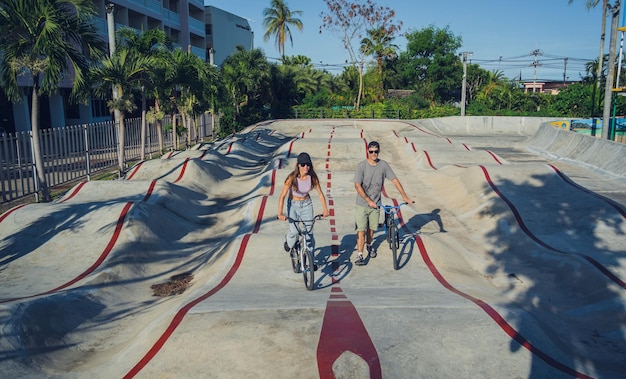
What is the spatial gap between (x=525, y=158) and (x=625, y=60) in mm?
46583

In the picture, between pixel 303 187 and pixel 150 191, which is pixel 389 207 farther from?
pixel 150 191

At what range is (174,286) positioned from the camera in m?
9.57

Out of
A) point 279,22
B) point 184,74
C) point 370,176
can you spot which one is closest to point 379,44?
point 279,22

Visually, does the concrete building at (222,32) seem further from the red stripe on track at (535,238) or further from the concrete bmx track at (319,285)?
the red stripe on track at (535,238)

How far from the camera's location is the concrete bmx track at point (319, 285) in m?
5.67

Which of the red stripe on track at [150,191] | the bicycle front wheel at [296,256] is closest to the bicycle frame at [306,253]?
the bicycle front wheel at [296,256]

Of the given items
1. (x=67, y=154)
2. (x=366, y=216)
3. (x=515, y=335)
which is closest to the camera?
(x=515, y=335)

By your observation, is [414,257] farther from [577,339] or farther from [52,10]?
[52,10]

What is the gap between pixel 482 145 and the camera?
123 ft

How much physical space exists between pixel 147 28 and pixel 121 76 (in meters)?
27.3

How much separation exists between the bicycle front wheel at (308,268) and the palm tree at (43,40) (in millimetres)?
9042

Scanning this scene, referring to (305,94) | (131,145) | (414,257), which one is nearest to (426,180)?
(414,257)

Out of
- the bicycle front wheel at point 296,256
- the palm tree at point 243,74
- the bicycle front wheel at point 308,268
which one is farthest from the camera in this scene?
the palm tree at point 243,74

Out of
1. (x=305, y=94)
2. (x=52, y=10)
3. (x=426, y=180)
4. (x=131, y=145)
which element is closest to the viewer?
(x=52, y=10)
